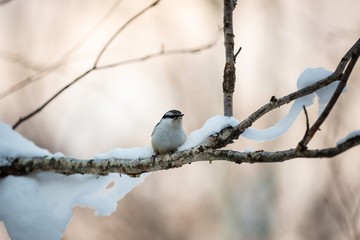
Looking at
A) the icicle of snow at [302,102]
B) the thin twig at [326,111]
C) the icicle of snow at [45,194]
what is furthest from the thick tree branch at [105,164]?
the thin twig at [326,111]

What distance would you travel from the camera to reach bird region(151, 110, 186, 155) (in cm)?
194

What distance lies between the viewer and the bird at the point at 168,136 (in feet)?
6.38

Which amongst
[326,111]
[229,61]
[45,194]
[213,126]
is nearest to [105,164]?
[45,194]

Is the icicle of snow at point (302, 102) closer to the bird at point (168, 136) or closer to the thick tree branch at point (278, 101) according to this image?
the thick tree branch at point (278, 101)

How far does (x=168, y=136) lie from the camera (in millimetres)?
2074

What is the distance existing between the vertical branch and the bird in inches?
19.7

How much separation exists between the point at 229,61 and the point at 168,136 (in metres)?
0.69

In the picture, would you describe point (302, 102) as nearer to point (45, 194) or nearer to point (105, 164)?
point (105, 164)

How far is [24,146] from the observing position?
1.56 metres

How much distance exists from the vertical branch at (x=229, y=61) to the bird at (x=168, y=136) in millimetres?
500

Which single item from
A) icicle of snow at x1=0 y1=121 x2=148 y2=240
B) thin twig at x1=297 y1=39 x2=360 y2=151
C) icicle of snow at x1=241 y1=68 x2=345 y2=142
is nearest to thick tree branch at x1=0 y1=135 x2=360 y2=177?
icicle of snow at x1=0 y1=121 x2=148 y2=240

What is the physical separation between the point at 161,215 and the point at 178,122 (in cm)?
437

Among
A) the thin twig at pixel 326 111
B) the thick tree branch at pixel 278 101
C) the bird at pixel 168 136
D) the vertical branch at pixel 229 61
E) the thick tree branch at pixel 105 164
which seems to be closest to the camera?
the thin twig at pixel 326 111

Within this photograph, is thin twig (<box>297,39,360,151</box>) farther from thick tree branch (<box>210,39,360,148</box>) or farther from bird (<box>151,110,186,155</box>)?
bird (<box>151,110,186,155</box>)
